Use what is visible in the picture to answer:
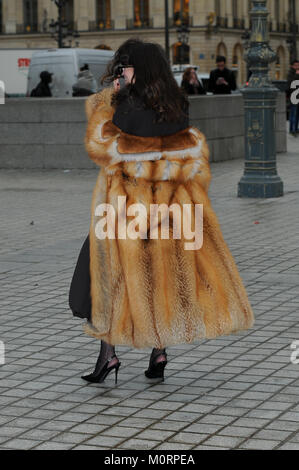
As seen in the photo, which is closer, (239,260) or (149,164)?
(149,164)

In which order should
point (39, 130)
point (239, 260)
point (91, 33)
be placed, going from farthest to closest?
point (91, 33) < point (39, 130) < point (239, 260)

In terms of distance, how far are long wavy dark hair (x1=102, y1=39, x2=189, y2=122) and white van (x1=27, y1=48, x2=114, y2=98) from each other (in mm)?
20353

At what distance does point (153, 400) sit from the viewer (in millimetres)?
5375

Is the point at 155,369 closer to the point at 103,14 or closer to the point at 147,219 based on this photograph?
the point at 147,219

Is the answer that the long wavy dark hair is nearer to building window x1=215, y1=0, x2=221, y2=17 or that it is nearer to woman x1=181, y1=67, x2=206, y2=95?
woman x1=181, y1=67, x2=206, y2=95

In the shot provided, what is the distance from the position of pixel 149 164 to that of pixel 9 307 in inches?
100

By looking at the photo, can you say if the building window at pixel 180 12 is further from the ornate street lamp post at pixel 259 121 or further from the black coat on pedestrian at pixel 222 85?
the ornate street lamp post at pixel 259 121

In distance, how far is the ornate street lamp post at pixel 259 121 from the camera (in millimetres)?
13758

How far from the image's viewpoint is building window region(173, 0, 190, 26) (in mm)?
77188

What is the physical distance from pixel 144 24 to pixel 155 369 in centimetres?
7607

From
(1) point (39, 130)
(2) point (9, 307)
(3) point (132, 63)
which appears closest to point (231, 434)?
(3) point (132, 63)

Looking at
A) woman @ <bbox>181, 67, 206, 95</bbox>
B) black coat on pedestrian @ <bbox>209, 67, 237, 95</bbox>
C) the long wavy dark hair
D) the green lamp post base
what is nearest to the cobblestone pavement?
the long wavy dark hair

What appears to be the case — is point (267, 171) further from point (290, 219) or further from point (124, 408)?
point (124, 408)

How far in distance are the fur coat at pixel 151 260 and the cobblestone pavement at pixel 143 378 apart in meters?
0.32
